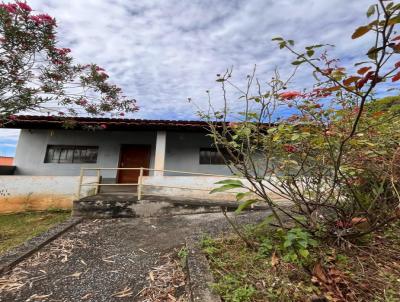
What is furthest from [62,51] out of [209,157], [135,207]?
[209,157]

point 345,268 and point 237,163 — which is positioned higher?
point 237,163

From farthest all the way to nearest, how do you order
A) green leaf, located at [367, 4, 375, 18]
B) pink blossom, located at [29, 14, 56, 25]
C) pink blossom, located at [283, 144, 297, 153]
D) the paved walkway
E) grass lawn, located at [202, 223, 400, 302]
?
1. pink blossom, located at [29, 14, 56, 25]
2. the paved walkway
3. pink blossom, located at [283, 144, 297, 153]
4. grass lawn, located at [202, 223, 400, 302]
5. green leaf, located at [367, 4, 375, 18]

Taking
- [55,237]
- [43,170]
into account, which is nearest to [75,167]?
[43,170]

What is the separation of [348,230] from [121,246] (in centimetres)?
357

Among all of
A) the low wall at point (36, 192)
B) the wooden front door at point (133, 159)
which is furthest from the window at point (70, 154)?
the low wall at point (36, 192)

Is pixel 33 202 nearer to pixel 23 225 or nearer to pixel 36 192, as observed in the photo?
pixel 36 192

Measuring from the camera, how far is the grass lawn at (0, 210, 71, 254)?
5062mm

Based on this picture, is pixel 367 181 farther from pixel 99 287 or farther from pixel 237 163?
pixel 99 287

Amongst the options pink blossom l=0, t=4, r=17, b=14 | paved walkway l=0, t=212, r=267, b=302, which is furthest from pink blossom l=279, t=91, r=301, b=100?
pink blossom l=0, t=4, r=17, b=14

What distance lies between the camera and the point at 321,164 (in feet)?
8.58

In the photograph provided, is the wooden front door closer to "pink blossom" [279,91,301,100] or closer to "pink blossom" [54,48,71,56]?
"pink blossom" [54,48,71,56]

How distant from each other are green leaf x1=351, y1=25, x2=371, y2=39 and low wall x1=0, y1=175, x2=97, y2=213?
795 centimetres

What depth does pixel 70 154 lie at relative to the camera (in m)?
10.6

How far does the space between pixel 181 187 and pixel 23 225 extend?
4283mm
